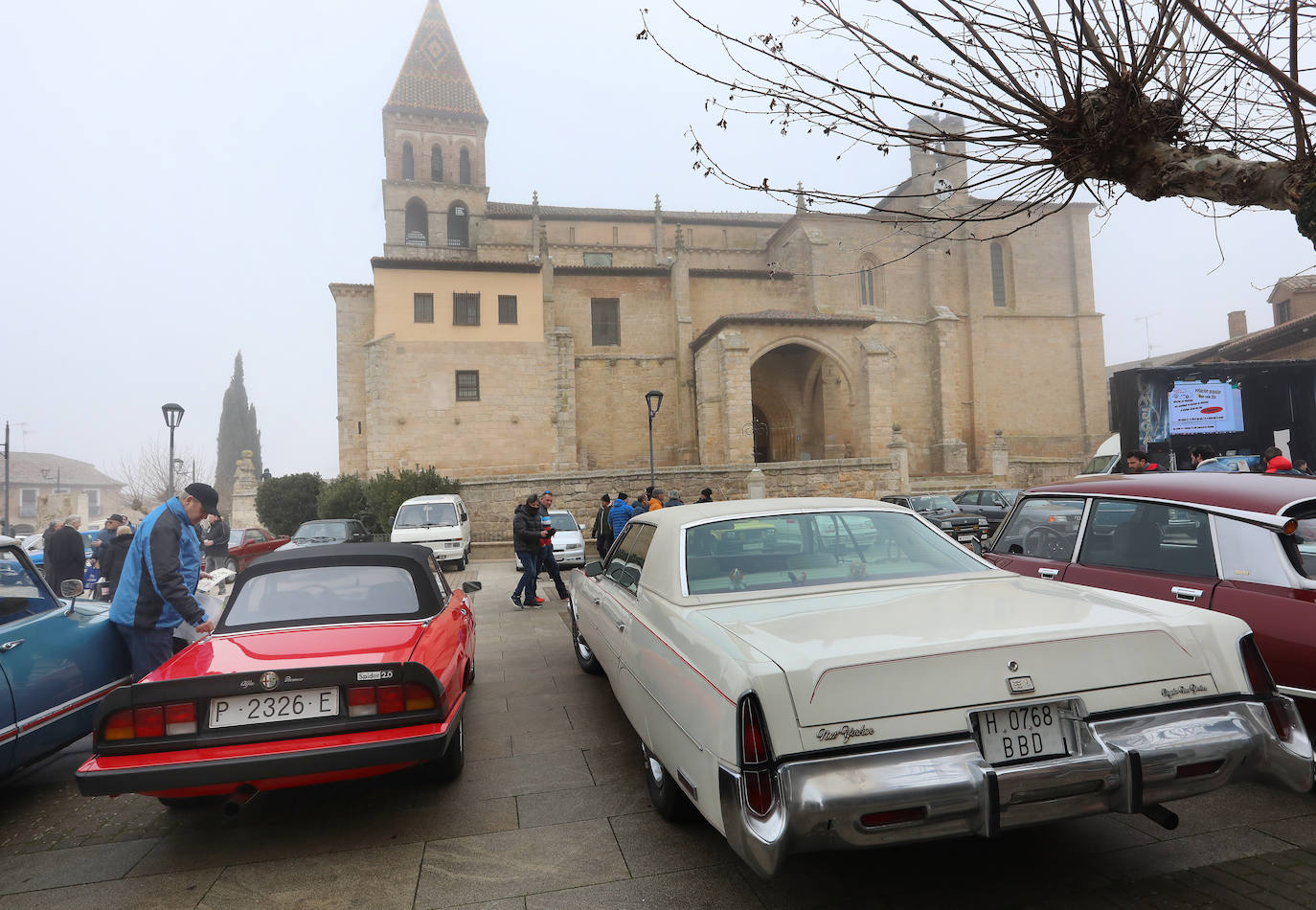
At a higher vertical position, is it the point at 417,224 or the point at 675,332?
the point at 417,224

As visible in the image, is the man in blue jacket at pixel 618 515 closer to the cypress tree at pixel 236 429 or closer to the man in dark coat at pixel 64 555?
the man in dark coat at pixel 64 555

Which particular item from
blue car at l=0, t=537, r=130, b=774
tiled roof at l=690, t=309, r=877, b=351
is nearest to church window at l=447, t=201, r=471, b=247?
tiled roof at l=690, t=309, r=877, b=351

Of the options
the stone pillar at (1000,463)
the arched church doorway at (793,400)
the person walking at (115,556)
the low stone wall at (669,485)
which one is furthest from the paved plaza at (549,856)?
the arched church doorway at (793,400)

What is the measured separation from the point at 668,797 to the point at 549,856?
1.87ft

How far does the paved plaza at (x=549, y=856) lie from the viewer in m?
2.61

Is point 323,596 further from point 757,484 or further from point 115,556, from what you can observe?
point 757,484

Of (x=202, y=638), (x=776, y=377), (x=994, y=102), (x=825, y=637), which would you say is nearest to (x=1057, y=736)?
(x=825, y=637)

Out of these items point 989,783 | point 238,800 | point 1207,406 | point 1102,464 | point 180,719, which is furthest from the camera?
point 1102,464

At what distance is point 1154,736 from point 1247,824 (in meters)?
1.41

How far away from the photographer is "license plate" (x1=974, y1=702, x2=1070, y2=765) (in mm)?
2199

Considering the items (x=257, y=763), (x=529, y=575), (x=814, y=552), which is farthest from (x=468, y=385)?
(x=257, y=763)

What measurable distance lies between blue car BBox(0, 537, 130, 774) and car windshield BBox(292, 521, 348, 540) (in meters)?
12.3

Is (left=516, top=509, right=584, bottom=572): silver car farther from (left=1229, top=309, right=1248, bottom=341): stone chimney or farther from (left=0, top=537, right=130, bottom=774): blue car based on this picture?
(left=1229, top=309, right=1248, bottom=341): stone chimney

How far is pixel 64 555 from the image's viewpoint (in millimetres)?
10438
